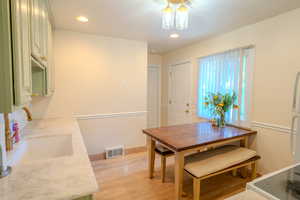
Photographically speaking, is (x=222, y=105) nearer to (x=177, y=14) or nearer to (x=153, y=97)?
(x=177, y=14)

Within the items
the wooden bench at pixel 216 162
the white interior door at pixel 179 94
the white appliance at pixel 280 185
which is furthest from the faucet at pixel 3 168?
the white interior door at pixel 179 94

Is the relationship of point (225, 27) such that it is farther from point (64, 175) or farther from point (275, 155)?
point (64, 175)

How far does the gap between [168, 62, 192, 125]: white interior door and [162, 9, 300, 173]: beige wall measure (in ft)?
4.23

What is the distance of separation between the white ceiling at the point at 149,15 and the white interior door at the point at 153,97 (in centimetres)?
161

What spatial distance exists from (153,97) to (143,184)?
2570 millimetres

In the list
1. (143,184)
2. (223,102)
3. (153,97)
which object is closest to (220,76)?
(223,102)

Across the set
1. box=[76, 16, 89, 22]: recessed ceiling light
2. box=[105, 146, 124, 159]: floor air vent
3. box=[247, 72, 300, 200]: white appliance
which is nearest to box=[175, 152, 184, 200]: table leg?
box=[247, 72, 300, 200]: white appliance

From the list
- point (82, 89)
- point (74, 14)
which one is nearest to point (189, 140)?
point (82, 89)

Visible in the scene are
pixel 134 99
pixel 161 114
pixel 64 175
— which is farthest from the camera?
pixel 161 114

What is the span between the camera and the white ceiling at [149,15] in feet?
5.79

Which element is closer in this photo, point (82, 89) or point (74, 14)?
point (74, 14)

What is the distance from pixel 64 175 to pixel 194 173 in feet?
4.28

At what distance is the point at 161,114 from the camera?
4.53 m

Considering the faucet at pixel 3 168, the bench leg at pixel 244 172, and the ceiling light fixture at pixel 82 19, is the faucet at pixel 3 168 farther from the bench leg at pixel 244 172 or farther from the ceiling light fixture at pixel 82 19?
the bench leg at pixel 244 172
